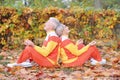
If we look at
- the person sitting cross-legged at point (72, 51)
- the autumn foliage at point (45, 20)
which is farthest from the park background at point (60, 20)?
the person sitting cross-legged at point (72, 51)

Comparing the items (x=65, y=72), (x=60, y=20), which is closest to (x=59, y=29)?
(x=65, y=72)

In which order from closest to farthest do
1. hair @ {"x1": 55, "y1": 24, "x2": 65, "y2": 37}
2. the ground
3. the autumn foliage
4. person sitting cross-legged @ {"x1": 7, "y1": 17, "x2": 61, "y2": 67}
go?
the ground → person sitting cross-legged @ {"x1": 7, "y1": 17, "x2": 61, "y2": 67} → hair @ {"x1": 55, "y1": 24, "x2": 65, "y2": 37} → the autumn foliage

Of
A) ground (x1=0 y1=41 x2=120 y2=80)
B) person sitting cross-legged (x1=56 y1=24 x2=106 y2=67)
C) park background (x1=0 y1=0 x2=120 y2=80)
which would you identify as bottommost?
ground (x1=0 y1=41 x2=120 y2=80)

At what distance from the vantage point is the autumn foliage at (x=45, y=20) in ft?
39.6

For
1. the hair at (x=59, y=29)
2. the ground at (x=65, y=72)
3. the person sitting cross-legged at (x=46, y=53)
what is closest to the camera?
the ground at (x=65, y=72)

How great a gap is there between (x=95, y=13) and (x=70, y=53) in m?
4.32

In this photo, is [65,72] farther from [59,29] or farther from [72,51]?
[59,29]

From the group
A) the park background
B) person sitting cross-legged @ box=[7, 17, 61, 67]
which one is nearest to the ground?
person sitting cross-legged @ box=[7, 17, 61, 67]

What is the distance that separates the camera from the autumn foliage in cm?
1207

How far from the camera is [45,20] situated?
12.2m

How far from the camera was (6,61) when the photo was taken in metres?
9.33

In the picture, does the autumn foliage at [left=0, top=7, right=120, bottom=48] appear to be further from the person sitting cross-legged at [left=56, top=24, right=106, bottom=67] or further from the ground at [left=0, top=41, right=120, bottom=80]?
the person sitting cross-legged at [left=56, top=24, right=106, bottom=67]

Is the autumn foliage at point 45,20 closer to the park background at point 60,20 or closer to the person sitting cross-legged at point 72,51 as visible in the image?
the park background at point 60,20

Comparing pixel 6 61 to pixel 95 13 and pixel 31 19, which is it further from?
pixel 95 13
